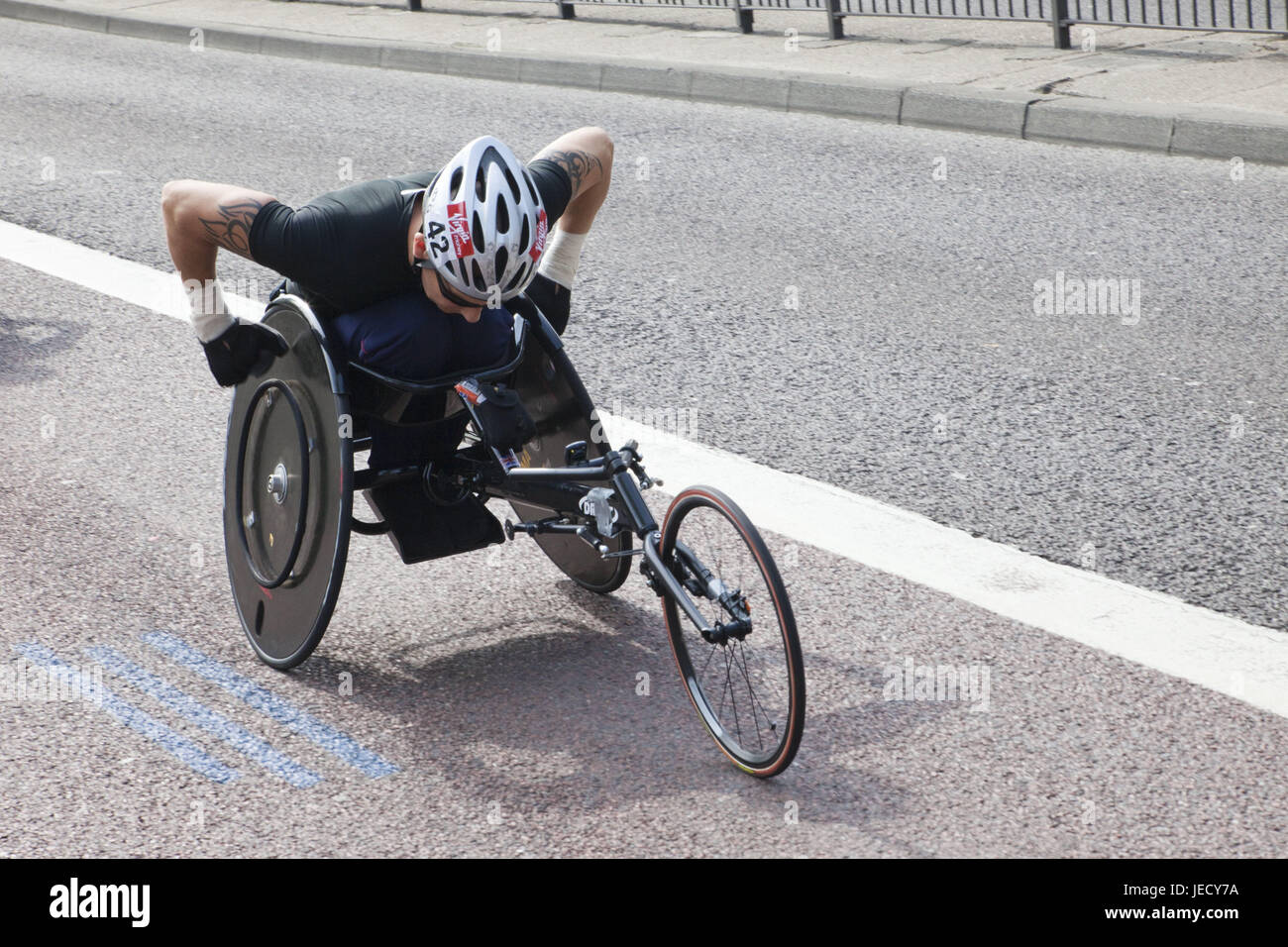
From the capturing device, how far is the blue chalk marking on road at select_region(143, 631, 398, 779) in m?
3.78

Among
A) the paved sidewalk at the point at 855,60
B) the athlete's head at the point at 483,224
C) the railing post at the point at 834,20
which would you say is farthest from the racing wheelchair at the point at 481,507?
the railing post at the point at 834,20

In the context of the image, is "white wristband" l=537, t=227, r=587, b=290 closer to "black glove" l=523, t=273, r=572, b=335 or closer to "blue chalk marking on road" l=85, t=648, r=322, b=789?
"black glove" l=523, t=273, r=572, b=335

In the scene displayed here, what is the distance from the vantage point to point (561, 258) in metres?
4.53

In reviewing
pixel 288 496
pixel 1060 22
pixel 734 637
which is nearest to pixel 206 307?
pixel 288 496

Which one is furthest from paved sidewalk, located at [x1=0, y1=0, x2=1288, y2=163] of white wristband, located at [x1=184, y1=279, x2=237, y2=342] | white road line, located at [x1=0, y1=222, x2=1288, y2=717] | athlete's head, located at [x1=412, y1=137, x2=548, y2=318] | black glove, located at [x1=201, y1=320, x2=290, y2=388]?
white wristband, located at [x1=184, y1=279, x2=237, y2=342]

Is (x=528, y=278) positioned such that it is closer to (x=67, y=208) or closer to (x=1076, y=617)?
(x=1076, y=617)

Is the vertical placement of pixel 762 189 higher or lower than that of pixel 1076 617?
higher

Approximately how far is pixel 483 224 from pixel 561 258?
35.1 inches

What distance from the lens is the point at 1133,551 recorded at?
475cm

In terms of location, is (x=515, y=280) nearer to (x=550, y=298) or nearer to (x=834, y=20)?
(x=550, y=298)

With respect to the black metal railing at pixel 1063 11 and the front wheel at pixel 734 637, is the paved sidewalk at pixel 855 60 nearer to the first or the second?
the black metal railing at pixel 1063 11

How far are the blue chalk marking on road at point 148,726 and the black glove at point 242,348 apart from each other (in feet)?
3.05
